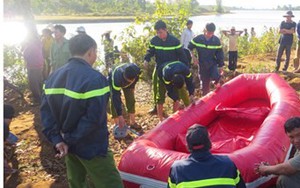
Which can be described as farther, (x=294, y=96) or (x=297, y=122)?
(x=294, y=96)

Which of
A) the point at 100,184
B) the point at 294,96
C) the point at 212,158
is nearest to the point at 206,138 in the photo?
the point at 212,158

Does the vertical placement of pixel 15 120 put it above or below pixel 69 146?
below

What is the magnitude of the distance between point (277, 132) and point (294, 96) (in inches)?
48.8

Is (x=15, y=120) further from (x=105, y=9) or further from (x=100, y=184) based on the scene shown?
(x=105, y=9)

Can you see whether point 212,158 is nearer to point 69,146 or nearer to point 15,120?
point 69,146

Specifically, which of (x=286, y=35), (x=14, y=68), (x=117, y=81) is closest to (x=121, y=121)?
(x=117, y=81)

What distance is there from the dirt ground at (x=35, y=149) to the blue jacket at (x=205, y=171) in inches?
73.3

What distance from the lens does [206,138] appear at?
2143mm

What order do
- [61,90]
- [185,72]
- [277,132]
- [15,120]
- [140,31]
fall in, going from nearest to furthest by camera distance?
[61,90] < [277,132] < [185,72] < [15,120] < [140,31]

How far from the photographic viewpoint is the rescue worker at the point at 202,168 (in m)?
2.12

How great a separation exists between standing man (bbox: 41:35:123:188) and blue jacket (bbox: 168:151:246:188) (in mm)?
574

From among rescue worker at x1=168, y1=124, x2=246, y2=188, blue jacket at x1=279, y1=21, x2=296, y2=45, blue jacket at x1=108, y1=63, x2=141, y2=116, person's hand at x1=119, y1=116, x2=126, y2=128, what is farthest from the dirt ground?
rescue worker at x1=168, y1=124, x2=246, y2=188

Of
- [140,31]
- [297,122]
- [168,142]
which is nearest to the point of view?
[297,122]

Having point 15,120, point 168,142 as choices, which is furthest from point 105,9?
point 168,142
